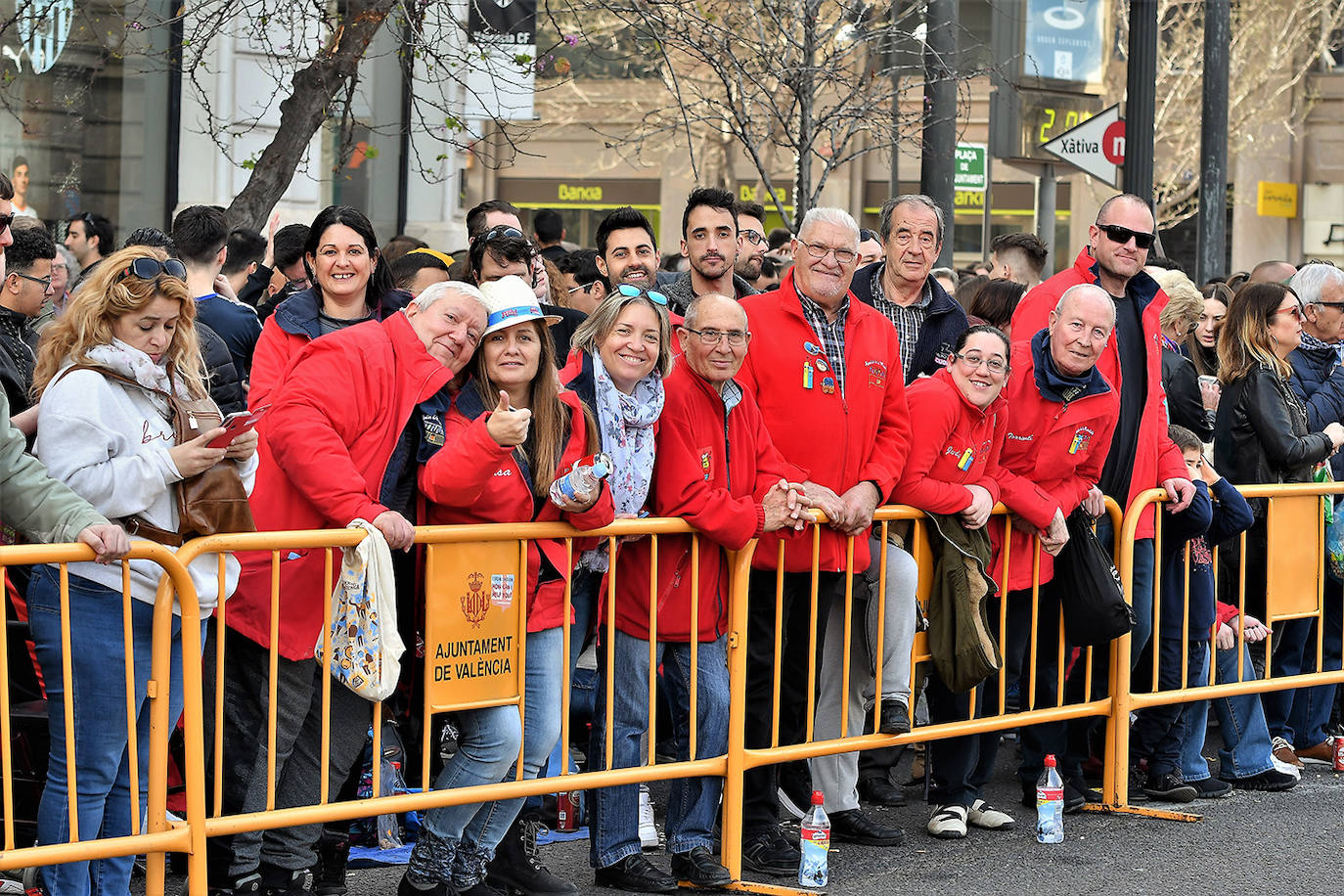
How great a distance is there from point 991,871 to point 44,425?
3.61 metres

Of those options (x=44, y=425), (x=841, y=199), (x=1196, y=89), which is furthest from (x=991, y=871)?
(x=841, y=199)

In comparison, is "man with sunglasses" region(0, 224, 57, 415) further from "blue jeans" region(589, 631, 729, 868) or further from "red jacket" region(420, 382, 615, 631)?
"blue jeans" region(589, 631, 729, 868)

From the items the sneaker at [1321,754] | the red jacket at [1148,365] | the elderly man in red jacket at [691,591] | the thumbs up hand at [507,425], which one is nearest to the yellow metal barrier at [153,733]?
the thumbs up hand at [507,425]

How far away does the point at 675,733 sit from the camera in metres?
6.24

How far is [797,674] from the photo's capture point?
6.54 metres

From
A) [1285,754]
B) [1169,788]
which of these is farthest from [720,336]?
[1285,754]

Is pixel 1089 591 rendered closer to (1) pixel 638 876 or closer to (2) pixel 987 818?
(2) pixel 987 818

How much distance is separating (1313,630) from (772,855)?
375cm

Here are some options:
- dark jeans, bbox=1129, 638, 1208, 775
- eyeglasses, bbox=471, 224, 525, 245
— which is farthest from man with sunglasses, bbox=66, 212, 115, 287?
dark jeans, bbox=1129, 638, 1208, 775

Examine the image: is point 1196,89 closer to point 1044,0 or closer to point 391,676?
point 1044,0

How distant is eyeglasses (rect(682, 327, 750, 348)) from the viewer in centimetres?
605

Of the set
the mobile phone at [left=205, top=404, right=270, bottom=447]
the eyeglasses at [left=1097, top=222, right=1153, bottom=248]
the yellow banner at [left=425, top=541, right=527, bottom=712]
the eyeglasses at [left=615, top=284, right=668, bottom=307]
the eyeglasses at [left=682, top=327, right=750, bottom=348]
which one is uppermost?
the eyeglasses at [left=1097, top=222, right=1153, bottom=248]

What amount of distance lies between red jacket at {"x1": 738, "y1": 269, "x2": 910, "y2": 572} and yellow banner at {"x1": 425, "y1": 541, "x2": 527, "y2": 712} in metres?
1.34

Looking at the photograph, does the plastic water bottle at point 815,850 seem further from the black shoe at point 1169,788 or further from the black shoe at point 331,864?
the black shoe at point 1169,788
